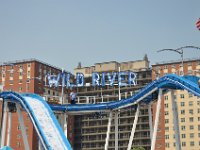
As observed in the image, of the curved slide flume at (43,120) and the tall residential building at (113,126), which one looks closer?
the curved slide flume at (43,120)

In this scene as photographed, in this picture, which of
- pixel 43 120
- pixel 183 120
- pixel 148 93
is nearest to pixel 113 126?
pixel 183 120

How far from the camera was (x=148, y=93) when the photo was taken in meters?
62.5

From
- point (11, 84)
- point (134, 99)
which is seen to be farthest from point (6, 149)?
point (11, 84)

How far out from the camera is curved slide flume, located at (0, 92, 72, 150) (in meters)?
57.4

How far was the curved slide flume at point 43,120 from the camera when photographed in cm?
5740

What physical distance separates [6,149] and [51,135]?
24.3 feet

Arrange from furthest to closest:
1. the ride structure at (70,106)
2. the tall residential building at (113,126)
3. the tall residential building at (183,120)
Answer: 1. the tall residential building at (113,126)
2. the tall residential building at (183,120)
3. the ride structure at (70,106)

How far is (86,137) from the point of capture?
168500 mm

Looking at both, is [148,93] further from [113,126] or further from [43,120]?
[113,126]

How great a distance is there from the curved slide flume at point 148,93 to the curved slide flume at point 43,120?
7095 mm

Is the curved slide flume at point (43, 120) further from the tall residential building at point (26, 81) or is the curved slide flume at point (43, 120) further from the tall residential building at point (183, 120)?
the tall residential building at point (183, 120)

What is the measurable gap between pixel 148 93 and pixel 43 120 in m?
16.8

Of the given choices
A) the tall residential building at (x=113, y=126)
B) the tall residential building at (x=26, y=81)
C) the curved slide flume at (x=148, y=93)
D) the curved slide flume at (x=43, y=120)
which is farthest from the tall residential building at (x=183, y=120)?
the curved slide flume at (x=43, y=120)

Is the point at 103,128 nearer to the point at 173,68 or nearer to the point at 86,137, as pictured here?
the point at 86,137
